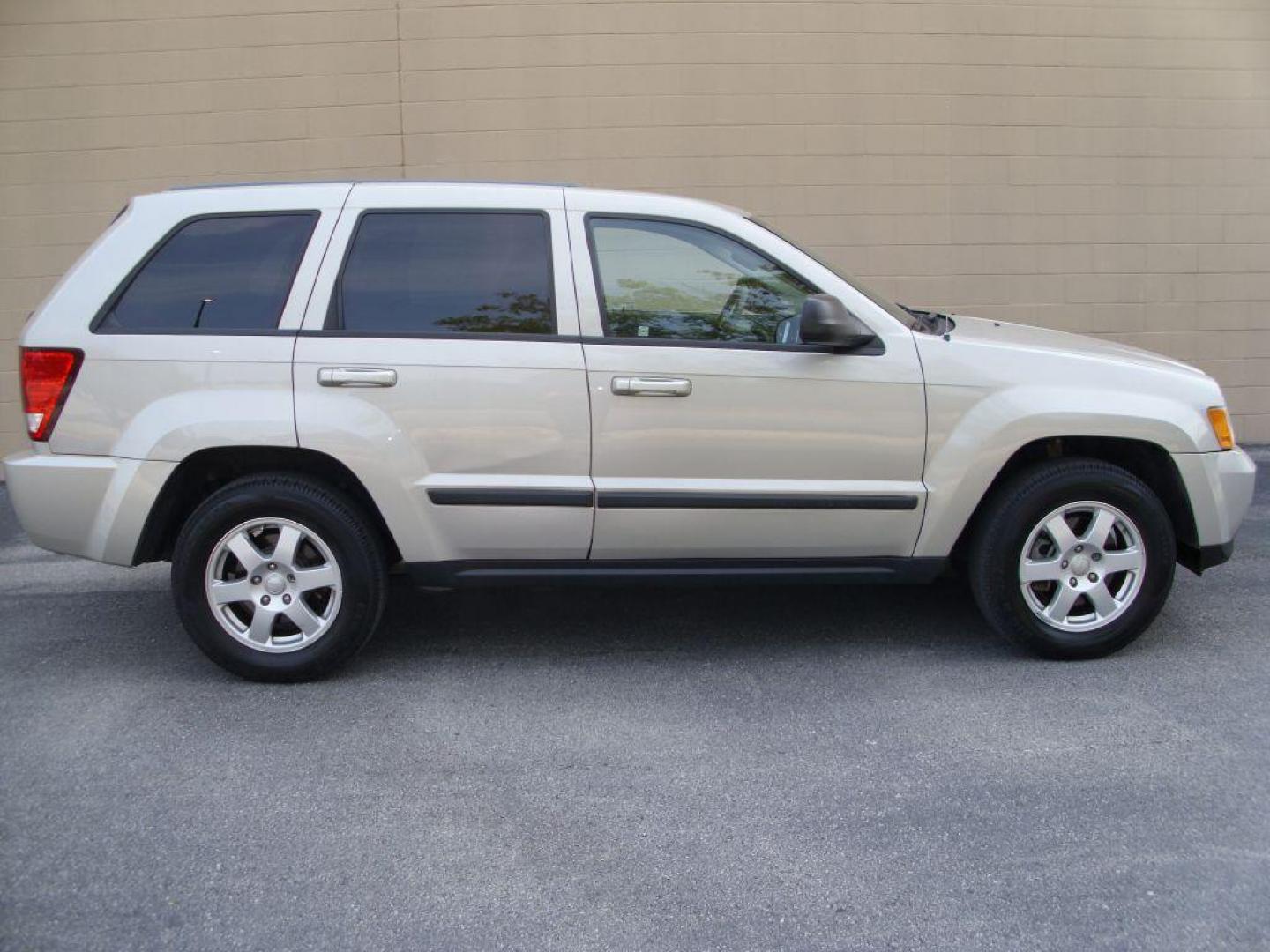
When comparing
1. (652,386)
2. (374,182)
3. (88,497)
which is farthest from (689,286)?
(88,497)

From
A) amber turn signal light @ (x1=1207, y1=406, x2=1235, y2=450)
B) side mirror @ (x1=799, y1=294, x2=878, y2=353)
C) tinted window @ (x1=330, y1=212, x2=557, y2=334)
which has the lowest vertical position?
Answer: amber turn signal light @ (x1=1207, y1=406, x2=1235, y2=450)

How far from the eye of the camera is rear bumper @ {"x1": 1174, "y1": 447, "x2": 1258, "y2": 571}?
15.9 ft

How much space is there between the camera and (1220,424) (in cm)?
493

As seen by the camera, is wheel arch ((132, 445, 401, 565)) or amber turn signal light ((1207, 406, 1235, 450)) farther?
amber turn signal light ((1207, 406, 1235, 450))

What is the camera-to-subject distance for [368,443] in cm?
460

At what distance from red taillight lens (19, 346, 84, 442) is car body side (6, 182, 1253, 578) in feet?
0.13

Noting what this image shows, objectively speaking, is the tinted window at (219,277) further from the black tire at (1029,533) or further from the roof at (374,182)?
the black tire at (1029,533)

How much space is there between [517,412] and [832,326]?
1201mm

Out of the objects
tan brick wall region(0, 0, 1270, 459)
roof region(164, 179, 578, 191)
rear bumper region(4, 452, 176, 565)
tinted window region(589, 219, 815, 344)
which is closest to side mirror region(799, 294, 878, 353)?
tinted window region(589, 219, 815, 344)

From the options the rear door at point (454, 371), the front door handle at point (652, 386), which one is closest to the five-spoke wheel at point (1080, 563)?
the front door handle at point (652, 386)

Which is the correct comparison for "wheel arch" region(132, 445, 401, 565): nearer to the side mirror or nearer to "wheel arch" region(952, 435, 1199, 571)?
the side mirror

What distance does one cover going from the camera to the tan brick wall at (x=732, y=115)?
8555 mm

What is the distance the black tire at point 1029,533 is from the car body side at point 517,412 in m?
0.12

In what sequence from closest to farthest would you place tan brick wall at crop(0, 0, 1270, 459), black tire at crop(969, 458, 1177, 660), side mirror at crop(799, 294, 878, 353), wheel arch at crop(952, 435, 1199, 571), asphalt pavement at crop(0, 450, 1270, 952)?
1. asphalt pavement at crop(0, 450, 1270, 952)
2. side mirror at crop(799, 294, 878, 353)
3. black tire at crop(969, 458, 1177, 660)
4. wheel arch at crop(952, 435, 1199, 571)
5. tan brick wall at crop(0, 0, 1270, 459)
